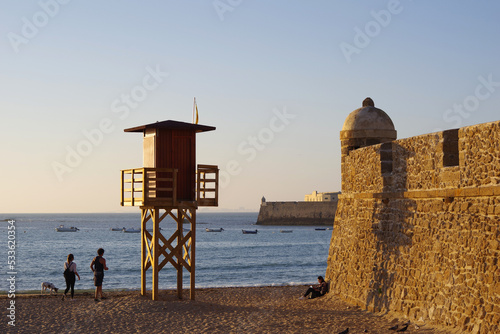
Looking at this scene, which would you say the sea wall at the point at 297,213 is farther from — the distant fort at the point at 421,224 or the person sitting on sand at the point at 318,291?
the distant fort at the point at 421,224

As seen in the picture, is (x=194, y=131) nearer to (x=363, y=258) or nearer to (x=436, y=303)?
(x=363, y=258)

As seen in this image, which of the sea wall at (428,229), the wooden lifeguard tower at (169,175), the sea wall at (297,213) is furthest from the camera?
the sea wall at (297,213)

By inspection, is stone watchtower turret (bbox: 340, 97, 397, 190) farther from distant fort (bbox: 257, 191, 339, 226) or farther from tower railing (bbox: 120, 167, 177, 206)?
distant fort (bbox: 257, 191, 339, 226)

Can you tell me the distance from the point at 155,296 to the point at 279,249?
49.5 meters

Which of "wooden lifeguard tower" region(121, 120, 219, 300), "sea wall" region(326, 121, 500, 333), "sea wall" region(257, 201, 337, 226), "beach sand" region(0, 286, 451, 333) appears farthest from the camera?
"sea wall" region(257, 201, 337, 226)

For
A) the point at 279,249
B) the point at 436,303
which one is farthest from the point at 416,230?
the point at 279,249

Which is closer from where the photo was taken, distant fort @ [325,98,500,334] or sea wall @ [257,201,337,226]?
distant fort @ [325,98,500,334]

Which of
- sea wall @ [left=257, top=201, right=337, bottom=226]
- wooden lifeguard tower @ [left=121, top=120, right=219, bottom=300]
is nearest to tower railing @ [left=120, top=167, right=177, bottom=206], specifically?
wooden lifeguard tower @ [left=121, top=120, right=219, bottom=300]

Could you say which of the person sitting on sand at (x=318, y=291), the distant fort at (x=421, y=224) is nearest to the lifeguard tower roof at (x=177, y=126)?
the distant fort at (x=421, y=224)

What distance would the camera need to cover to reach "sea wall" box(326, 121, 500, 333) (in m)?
11.3

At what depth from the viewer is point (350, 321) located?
1466 cm

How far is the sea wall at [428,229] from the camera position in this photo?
37.2 feet

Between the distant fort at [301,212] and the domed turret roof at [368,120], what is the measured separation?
8654 centimetres

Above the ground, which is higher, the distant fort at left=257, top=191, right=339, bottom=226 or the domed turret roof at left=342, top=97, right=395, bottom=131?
the domed turret roof at left=342, top=97, right=395, bottom=131
